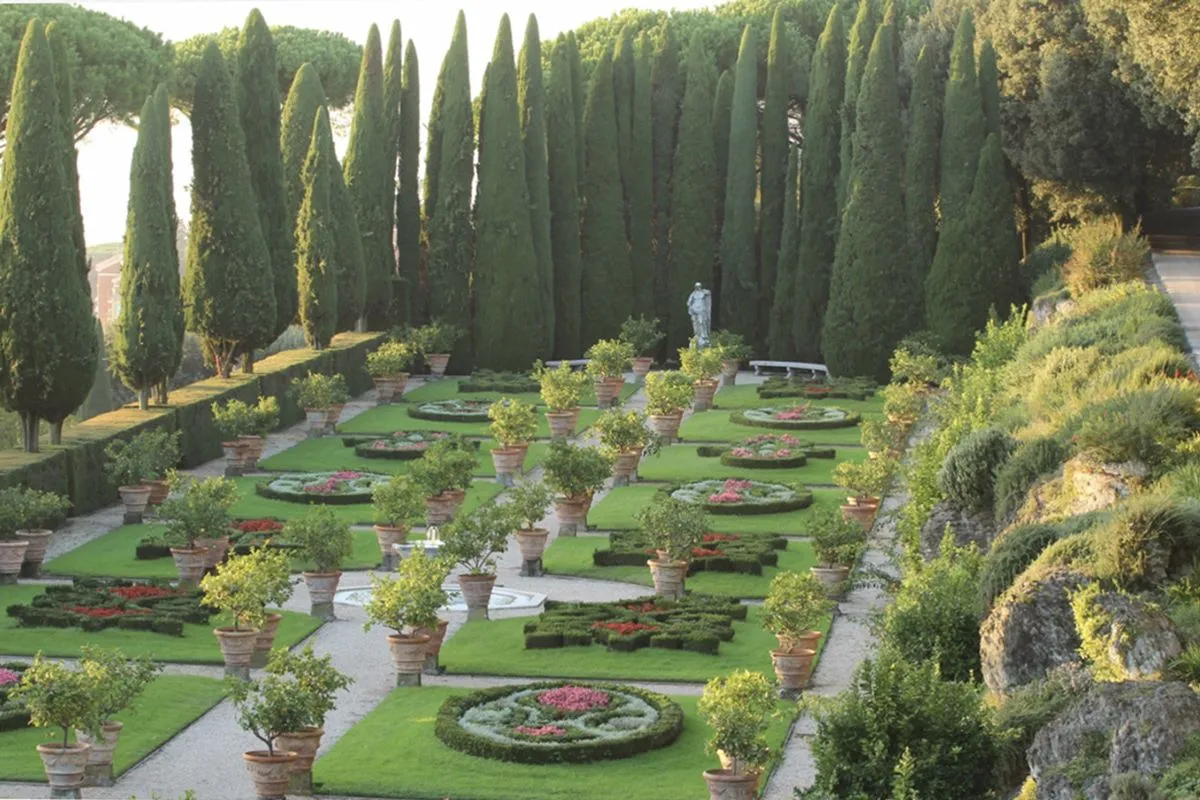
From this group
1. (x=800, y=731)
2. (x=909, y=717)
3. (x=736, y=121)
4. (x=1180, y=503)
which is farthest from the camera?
(x=736, y=121)

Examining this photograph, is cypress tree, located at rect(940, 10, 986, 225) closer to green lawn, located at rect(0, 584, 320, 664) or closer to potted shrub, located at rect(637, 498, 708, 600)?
potted shrub, located at rect(637, 498, 708, 600)

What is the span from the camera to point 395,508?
24031mm

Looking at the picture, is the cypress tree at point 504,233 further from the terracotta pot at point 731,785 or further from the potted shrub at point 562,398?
the terracotta pot at point 731,785

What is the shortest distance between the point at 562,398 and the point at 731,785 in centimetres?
1935

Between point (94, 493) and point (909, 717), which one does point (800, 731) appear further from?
point (94, 493)

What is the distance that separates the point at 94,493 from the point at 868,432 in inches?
421

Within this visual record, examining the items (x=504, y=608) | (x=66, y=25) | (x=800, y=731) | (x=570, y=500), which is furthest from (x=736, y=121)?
(x=800, y=731)

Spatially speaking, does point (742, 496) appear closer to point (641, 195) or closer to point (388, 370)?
point (388, 370)

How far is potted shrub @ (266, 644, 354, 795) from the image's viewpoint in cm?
1549

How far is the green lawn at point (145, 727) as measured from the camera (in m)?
16.0

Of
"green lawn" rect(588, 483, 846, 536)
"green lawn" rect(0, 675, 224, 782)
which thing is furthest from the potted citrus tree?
"green lawn" rect(0, 675, 224, 782)

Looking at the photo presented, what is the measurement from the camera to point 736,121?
45719mm

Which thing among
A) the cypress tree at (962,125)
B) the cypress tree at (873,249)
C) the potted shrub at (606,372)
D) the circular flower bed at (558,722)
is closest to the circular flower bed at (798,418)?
the potted shrub at (606,372)

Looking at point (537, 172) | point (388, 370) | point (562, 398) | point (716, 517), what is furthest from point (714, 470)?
point (537, 172)
